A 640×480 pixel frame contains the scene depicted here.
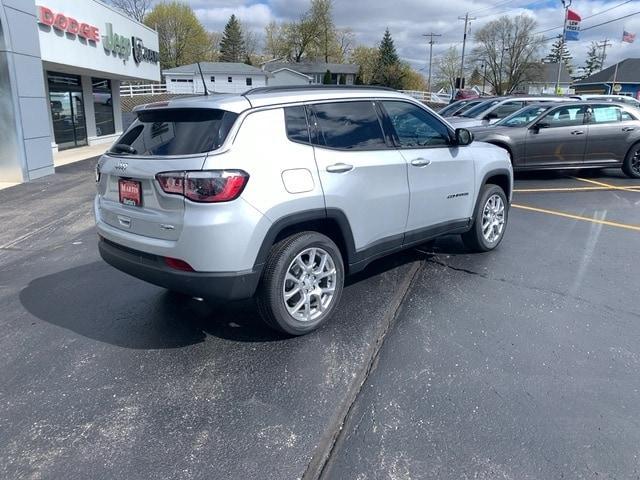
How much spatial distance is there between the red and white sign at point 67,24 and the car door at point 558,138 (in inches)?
491

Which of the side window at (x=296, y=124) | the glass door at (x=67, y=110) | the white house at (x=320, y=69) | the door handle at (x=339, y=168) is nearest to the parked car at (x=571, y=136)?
the door handle at (x=339, y=168)

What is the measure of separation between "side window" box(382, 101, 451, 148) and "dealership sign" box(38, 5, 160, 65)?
12326 mm

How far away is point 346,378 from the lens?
3184 mm

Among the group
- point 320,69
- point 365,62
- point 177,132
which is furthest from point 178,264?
point 365,62

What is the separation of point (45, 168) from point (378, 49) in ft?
235

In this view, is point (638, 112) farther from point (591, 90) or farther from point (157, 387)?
point (591, 90)

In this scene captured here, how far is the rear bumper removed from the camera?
3.17m

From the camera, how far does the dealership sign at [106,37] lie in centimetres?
1328

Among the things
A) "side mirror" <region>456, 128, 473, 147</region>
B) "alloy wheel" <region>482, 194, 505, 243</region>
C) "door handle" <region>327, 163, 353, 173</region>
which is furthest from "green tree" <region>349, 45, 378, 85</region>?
"door handle" <region>327, 163, 353, 173</region>

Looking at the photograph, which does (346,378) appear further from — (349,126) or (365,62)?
(365,62)

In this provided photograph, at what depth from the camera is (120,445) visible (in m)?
2.57

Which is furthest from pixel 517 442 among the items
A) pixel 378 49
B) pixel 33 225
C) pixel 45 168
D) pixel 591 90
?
pixel 378 49

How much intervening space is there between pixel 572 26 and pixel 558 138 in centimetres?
2964

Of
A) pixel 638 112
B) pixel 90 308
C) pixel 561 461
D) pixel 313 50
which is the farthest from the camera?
pixel 313 50
